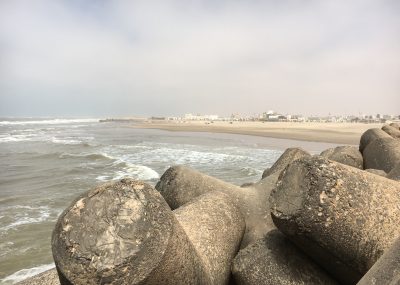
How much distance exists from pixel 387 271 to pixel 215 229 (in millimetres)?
1505

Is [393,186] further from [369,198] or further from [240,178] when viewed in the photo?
[240,178]

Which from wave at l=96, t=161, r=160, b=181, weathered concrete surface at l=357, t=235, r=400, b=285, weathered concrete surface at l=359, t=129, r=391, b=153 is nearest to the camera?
weathered concrete surface at l=357, t=235, r=400, b=285

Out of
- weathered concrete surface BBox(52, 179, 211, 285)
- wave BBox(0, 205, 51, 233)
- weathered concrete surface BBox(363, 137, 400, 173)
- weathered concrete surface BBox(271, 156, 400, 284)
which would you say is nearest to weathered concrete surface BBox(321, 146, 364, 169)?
weathered concrete surface BBox(363, 137, 400, 173)

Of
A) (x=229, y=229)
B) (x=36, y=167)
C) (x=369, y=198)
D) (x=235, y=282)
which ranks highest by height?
(x=369, y=198)

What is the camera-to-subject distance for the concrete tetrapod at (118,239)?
200cm

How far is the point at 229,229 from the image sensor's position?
136 inches

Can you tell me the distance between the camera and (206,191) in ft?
14.1

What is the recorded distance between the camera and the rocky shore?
2.03m

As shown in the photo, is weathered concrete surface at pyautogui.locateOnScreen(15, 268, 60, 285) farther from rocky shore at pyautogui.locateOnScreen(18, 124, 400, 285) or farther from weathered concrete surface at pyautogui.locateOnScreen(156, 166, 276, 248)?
weathered concrete surface at pyautogui.locateOnScreen(156, 166, 276, 248)

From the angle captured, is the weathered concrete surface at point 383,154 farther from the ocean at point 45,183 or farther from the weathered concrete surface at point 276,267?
the ocean at point 45,183

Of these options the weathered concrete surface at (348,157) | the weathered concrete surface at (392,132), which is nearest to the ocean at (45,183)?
the weathered concrete surface at (392,132)

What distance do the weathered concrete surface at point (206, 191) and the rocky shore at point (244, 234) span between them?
1.1 inches

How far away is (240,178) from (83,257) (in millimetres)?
10272

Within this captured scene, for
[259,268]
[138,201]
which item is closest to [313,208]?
[259,268]
